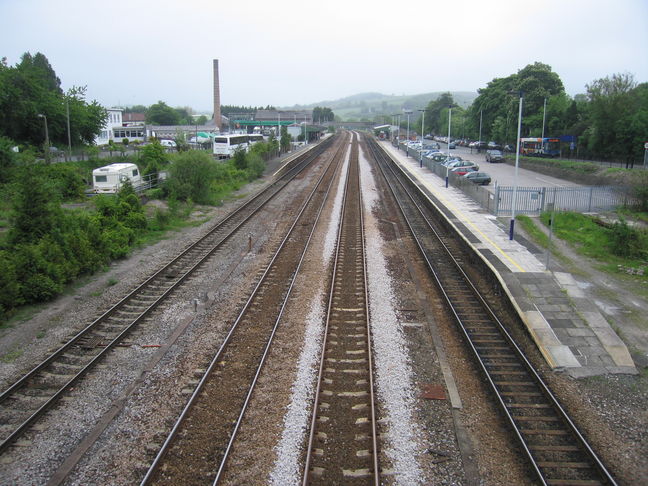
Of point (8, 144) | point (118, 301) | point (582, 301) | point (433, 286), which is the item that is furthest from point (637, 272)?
point (8, 144)

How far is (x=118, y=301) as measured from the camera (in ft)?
45.3

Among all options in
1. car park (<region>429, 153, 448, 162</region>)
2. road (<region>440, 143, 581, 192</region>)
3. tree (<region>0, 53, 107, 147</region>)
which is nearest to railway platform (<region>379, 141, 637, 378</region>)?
road (<region>440, 143, 581, 192</region>)

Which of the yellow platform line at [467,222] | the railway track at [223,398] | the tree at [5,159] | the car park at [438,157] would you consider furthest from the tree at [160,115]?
the railway track at [223,398]

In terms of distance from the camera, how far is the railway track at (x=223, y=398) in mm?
7297

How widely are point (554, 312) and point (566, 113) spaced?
169 feet

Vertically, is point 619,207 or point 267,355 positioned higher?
point 619,207

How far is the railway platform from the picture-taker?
10.8 m

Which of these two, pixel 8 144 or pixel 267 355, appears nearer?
pixel 267 355

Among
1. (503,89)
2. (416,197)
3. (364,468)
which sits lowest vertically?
(364,468)

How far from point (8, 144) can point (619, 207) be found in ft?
116

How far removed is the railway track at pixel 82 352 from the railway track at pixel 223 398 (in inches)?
97.3

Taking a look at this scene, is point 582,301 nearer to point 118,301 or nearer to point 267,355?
point 267,355

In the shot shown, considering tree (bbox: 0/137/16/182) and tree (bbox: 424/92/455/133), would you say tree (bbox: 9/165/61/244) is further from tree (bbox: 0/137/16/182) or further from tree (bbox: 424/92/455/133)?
tree (bbox: 424/92/455/133)

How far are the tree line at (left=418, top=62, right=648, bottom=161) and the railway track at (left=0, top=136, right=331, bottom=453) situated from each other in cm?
2523
